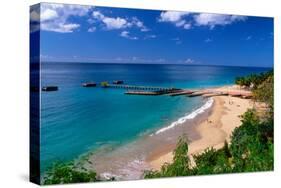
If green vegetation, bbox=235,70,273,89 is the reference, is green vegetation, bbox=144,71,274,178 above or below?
below

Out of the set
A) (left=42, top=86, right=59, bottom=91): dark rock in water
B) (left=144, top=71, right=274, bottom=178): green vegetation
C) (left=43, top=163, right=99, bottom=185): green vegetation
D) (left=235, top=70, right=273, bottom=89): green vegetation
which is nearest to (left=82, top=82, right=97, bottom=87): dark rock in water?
(left=42, top=86, right=59, bottom=91): dark rock in water

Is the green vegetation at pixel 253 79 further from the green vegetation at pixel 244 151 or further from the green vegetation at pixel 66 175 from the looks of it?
the green vegetation at pixel 66 175

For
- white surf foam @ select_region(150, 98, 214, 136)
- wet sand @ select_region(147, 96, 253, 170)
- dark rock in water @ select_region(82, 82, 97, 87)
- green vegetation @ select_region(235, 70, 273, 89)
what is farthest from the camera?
green vegetation @ select_region(235, 70, 273, 89)

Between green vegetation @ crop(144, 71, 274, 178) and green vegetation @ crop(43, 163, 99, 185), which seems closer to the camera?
green vegetation @ crop(43, 163, 99, 185)

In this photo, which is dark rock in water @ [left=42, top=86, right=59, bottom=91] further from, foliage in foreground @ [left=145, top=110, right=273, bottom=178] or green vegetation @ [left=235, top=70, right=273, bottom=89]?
green vegetation @ [left=235, top=70, right=273, bottom=89]

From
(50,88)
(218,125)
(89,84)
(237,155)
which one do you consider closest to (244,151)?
(237,155)
